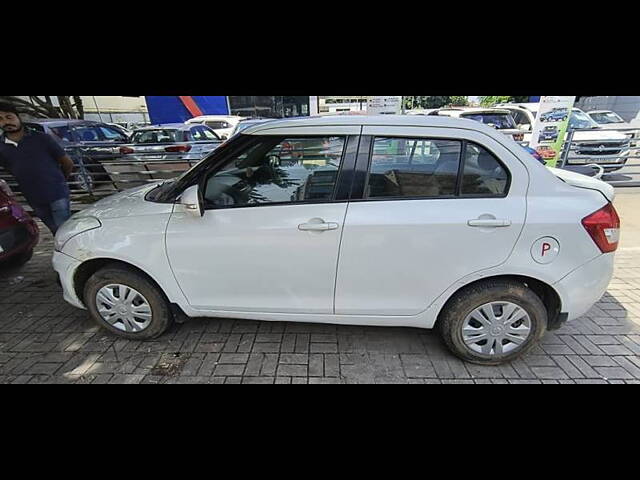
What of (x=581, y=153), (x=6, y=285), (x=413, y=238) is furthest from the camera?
(x=581, y=153)

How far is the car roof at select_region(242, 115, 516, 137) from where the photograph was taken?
2.24 meters

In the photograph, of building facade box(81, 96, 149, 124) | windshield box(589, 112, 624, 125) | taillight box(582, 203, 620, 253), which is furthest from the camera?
building facade box(81, 96, 149, 124)

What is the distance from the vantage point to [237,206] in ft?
7.70

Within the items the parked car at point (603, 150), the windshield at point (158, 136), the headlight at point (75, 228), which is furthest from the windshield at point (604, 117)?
the headlight at point (75, 228)

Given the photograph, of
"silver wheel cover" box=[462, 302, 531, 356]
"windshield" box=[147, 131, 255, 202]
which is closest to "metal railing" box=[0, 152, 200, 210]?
"windshield" box=[147, 131, 255, 202]

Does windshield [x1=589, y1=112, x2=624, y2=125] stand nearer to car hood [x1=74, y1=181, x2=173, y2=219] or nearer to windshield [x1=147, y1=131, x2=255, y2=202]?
windshield [x1=147, y1=131, x2=255, y2=202]

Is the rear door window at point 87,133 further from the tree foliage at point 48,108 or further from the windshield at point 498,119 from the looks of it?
the windshield at point 498,119

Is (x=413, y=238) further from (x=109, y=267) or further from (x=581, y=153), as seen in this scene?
(x=581, y=153)

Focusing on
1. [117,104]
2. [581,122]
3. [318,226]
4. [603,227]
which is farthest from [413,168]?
[117,104]

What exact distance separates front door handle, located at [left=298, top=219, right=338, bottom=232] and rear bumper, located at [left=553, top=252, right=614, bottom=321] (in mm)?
1556

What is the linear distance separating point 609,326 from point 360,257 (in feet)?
7.84
